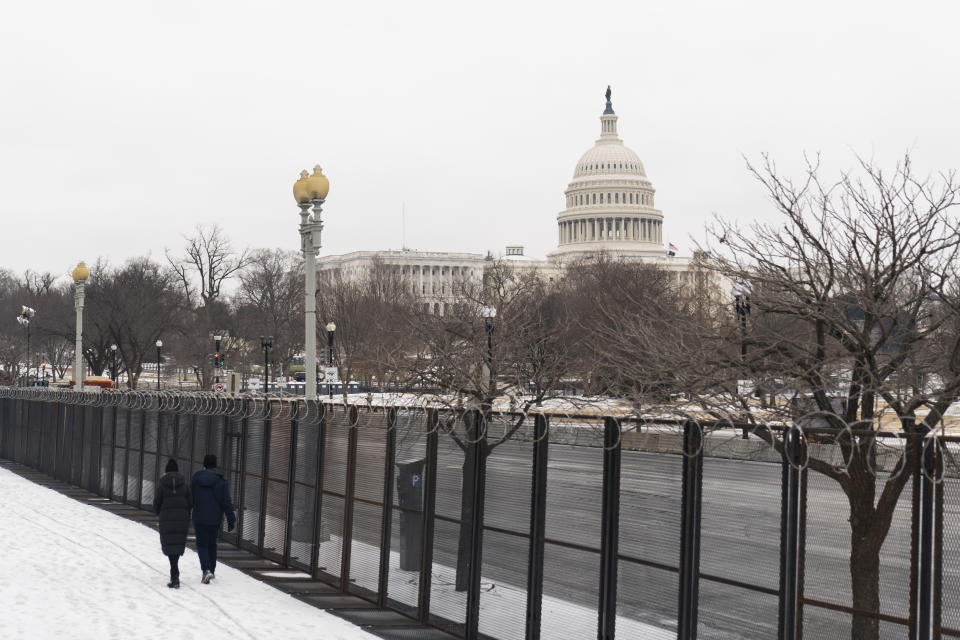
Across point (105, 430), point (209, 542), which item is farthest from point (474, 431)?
point (105, 430)

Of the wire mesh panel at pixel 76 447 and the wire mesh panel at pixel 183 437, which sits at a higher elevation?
the wire mesh panel at pixel 183 437

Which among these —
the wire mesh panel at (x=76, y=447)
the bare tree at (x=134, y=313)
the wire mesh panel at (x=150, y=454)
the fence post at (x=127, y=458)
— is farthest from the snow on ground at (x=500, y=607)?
the bare tree at (x=134, y=313)

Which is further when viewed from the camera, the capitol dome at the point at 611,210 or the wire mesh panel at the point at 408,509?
the capitol dome at the point at 611,210

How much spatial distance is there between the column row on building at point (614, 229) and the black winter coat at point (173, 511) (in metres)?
173

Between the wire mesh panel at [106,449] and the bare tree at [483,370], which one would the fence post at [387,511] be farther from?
the wire mesh panel at [106,449]

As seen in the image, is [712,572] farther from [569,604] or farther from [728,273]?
[728,273]

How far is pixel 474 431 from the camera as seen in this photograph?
38.7ft

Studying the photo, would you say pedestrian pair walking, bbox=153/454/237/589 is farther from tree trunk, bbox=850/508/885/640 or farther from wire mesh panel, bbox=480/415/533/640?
tree trunk, bbox=850/508/885/640

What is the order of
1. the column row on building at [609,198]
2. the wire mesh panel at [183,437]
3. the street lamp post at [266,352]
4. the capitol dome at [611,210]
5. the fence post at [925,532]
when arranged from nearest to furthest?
the fence post at [925,532] → the wire mesh panel at [183,437] → the street lamp post at [266,352] → the capitol dome at [611,210] → the column row on building at [609,198]

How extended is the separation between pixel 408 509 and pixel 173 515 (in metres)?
3.00

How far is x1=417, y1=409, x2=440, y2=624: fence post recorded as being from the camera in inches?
494

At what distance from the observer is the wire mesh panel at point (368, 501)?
13.8 metres

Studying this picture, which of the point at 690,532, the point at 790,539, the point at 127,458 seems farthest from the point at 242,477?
the point at 790,539

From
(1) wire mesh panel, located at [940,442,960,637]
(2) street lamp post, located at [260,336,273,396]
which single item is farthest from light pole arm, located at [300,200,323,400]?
(2) street lamp post, located at [260,336,273,396]
